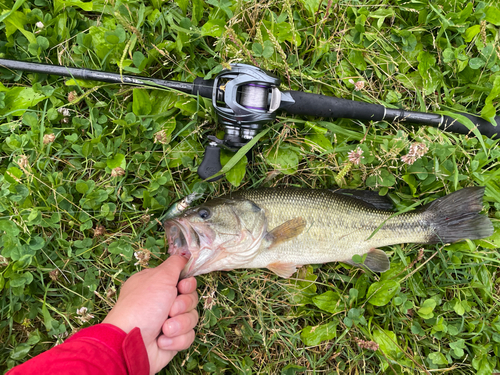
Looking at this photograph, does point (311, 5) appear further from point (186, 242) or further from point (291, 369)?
point (291, 369)

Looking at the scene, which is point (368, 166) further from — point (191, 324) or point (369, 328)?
point (191, 324)

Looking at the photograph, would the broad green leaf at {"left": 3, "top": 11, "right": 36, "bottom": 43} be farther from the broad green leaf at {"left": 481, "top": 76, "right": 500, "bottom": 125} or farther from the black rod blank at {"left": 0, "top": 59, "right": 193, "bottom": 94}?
the broad green leaf at {"left": 481, "top": 76, "right": 500, "bottom": 125}

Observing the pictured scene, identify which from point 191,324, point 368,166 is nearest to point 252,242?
point 191,324

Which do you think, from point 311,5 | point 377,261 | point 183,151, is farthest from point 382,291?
point 311,5

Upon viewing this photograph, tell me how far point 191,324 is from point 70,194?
5.24ft

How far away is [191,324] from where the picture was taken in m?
2.51

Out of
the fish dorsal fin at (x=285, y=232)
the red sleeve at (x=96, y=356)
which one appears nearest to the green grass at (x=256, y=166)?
the fish dorsal fin at (x=285, y=232)

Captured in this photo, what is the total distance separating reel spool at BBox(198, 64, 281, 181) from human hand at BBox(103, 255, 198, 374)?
1.15 m

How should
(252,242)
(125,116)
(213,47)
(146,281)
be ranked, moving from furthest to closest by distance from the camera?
(213,47) < (125,116) < (252,242) < (146,281)

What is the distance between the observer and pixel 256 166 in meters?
2.96

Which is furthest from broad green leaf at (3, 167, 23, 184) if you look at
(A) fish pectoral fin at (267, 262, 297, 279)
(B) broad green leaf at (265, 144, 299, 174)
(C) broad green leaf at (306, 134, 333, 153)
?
(C) broad green leaf at (306, 134, 333, 153)

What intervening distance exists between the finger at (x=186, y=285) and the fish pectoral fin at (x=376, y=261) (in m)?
1.43

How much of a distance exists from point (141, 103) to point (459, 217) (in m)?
3.04

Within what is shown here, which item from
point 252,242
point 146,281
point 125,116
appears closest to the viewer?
point 146,281
